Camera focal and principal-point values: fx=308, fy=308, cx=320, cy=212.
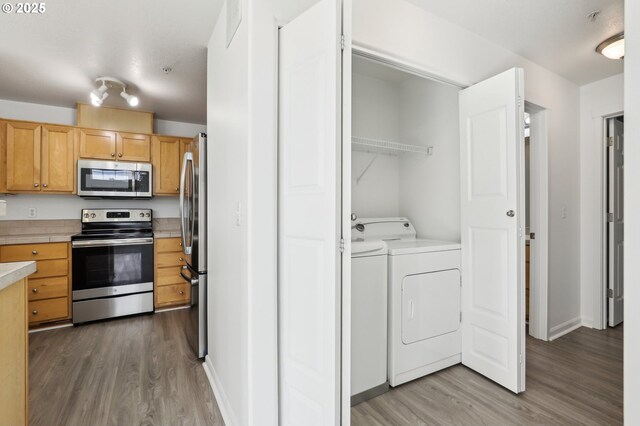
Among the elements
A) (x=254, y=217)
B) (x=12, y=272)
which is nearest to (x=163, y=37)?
(x=254, y=217)

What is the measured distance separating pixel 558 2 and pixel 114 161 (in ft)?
14.4

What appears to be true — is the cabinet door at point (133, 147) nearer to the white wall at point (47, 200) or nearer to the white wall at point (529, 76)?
the white wall at point (47, 200)

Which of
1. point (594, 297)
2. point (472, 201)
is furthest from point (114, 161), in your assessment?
point (594, 297)

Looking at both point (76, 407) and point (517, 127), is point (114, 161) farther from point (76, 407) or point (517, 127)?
point (517, 127)

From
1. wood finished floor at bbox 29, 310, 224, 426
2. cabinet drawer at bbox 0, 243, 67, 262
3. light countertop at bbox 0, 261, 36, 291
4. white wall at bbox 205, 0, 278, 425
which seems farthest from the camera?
cabinet drawer at bbox 0, 243, 67, 262

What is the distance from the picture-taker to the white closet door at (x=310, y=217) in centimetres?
123

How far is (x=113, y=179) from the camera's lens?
145 inches

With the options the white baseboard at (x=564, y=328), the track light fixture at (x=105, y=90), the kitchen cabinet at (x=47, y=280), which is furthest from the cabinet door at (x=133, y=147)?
the white baseboard at (x=564, y=328)

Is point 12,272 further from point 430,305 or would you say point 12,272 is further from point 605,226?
point 605,226

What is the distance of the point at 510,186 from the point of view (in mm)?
2016

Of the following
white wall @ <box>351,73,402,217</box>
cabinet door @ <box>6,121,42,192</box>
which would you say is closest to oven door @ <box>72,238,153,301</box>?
cabinet door @ <box>6,121,42,192</box>

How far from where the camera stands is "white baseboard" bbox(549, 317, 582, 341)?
2.93m

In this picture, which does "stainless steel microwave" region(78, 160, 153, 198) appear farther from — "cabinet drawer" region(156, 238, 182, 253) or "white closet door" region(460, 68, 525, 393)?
"white closet door" region(460, 68, 525, 393)

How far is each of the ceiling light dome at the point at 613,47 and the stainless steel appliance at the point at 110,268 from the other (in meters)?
4.74
